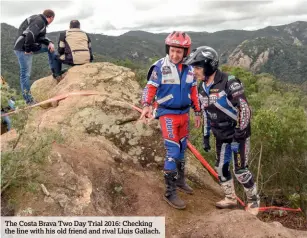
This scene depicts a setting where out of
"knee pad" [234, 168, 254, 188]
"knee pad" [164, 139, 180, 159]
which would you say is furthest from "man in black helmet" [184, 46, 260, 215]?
"knee pad" [164, 139, 180, 159]

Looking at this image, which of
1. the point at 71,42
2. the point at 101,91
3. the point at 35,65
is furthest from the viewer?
the point at 35,65

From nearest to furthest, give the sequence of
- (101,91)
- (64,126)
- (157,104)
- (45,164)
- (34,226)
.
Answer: (34,226) → (45,164) → (157,104) → (64,126) → (101,91)

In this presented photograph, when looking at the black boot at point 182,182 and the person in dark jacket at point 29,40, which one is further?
the person in dark jacket at point 29,40

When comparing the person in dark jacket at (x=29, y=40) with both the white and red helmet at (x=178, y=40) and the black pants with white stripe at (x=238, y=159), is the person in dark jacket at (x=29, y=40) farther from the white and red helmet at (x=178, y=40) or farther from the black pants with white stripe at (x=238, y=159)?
the black pants with white stripe at (x=238, y=159)

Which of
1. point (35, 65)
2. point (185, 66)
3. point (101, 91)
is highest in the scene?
point (185, 66)

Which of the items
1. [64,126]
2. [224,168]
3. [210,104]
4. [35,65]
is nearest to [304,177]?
[224,168]

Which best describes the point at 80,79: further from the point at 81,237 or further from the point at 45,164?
the point at 81,237

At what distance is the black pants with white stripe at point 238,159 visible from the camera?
19.2 ft

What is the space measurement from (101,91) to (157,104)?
9.40 ft

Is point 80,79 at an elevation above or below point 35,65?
above

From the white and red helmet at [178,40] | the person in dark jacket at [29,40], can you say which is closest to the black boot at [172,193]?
the white and red helmet at [178,40]

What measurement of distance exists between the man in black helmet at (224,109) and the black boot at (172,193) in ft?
3.00

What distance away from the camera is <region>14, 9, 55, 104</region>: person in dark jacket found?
890cm

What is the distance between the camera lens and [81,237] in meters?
4.37
